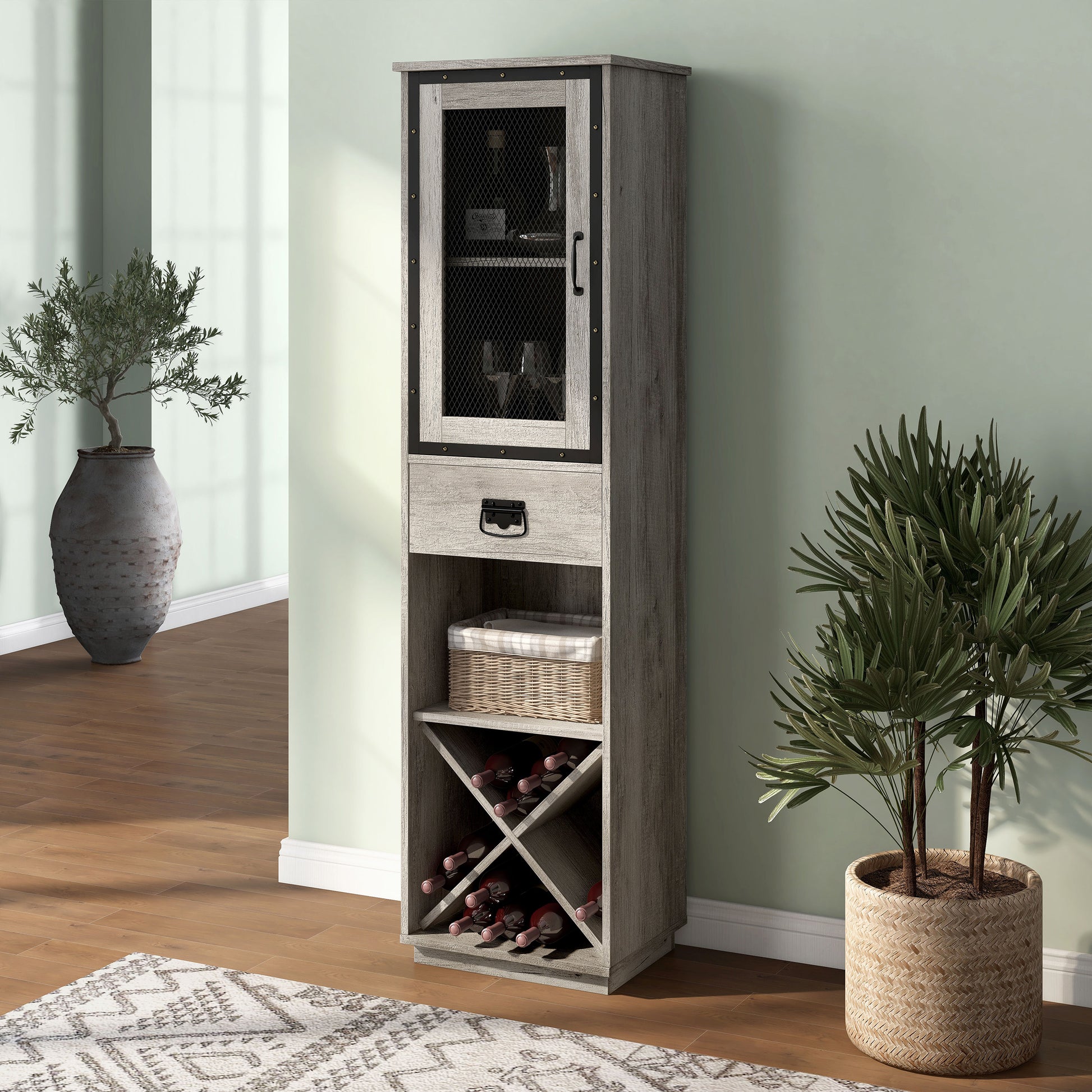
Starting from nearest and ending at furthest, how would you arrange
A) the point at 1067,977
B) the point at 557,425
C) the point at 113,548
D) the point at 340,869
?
the point at 557,425 < the point at 1067,977 < the point at 340,869 < the point at 113,548

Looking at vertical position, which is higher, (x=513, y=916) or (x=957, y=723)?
(x=957, y=723)

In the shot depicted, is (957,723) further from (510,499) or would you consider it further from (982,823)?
(510,499)

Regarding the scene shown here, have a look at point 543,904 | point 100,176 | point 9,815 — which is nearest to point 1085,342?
point 543,904

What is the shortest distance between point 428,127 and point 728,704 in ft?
4.51

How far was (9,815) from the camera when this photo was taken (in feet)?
14.3

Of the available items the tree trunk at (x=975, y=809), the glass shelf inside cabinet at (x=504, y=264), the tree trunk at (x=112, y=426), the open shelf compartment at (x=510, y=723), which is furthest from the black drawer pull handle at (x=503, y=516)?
the tree trunk at (x=112, y=426)

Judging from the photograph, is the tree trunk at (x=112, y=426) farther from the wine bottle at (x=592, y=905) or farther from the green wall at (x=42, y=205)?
the wine bottle at (x=592, y=905)

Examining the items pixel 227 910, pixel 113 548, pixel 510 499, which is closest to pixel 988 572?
pixel 510 499

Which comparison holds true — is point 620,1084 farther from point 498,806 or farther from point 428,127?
point 428,127

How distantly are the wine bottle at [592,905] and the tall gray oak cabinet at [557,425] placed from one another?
20mm

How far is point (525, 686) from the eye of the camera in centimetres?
322

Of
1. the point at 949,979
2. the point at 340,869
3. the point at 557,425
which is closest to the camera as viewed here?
the point at 949,979

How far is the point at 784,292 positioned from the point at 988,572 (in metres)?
0.82

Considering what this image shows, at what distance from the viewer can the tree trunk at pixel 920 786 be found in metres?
2.86
